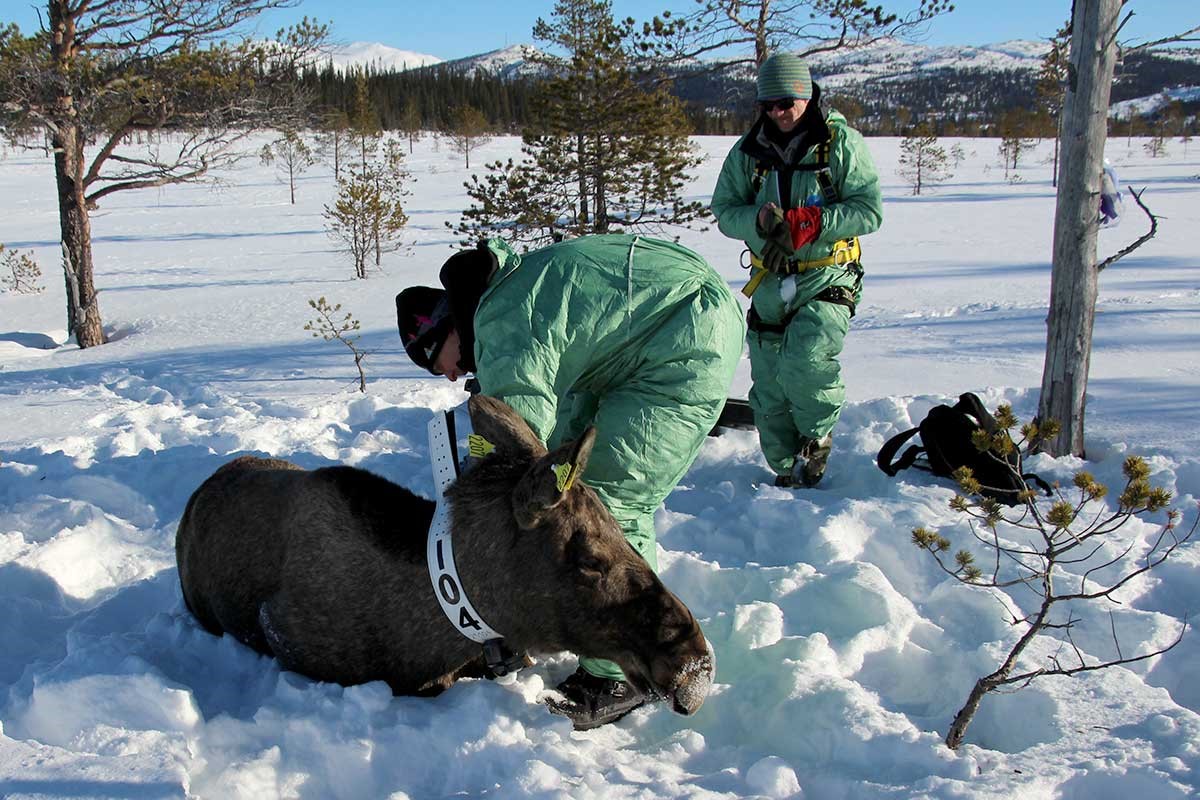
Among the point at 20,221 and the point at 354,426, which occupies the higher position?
the point at 20,221

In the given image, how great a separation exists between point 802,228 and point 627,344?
6.43ft

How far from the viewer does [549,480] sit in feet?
7.48

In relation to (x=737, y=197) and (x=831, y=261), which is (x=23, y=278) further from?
(x=831, y=261)

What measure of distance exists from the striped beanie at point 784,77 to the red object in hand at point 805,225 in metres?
0.60

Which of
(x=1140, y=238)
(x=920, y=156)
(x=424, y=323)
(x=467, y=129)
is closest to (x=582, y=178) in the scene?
(x=1140, y=238)

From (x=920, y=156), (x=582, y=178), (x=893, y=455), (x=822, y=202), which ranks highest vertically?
(x=920, y=156)

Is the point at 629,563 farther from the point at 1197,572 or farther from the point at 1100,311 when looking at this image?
the point at 1100,311

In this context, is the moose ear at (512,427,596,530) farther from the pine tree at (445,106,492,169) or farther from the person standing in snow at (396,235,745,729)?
the pine tree at (445,106,492,169)

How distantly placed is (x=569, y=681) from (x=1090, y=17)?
15.0 ft

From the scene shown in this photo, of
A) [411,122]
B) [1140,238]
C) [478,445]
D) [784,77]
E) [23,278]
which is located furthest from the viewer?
[411,122]

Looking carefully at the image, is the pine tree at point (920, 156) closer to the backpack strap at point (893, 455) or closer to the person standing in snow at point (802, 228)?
the backpack strap at point (893, 455)

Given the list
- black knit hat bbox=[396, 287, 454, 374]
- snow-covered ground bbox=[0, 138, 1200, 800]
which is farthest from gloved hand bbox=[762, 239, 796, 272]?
black knit hat bbox=[396, 287, 454, 374]

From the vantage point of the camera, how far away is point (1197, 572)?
12.0 ft

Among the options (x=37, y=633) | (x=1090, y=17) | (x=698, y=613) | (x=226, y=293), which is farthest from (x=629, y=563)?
(x=226, y=293)
